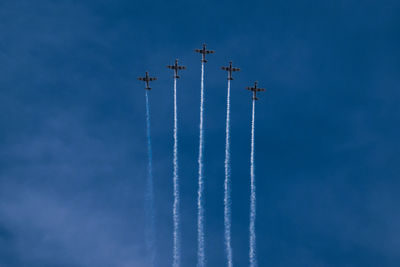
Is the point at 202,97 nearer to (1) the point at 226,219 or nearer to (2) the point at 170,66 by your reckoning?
(2) the point at 170,66

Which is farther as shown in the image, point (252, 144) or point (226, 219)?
point (252, 144)

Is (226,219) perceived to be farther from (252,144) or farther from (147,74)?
(147,74)

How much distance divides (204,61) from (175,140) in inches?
793

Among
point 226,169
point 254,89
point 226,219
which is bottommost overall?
point 226,219

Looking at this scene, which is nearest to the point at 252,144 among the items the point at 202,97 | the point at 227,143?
the point at 227,143

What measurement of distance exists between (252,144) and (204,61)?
22224mm

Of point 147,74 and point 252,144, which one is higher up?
point 147,74

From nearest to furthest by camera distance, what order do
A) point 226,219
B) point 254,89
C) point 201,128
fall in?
1. point 226,219
2. point 201,128
3. point 254,89

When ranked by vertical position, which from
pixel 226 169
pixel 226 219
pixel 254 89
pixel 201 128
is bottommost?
pixel 226 219

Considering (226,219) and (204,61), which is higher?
(204,61)

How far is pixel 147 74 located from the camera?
150125 mm

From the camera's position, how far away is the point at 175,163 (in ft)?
461

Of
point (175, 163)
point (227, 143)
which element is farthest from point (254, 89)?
point (175, 163)

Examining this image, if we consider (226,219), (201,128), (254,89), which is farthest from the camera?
(254,89)
